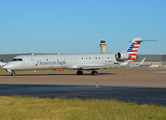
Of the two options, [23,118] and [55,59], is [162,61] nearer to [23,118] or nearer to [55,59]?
[55,59]

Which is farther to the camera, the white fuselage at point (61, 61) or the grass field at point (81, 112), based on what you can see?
the white fuselage at point (61, 61)

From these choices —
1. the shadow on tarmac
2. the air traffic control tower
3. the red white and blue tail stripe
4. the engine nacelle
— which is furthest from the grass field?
the air traffic control tower

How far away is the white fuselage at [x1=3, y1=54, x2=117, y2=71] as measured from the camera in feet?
135

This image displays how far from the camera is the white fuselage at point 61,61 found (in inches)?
1625

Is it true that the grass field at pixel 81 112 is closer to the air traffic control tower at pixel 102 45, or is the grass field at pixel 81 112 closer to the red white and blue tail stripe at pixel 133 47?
the red white and blue tail stripe at pixel 133 47

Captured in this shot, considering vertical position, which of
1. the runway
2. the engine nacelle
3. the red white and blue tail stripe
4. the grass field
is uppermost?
Result: the red white and blue tail stripe

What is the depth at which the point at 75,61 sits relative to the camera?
44906mm

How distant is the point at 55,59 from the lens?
43.1m

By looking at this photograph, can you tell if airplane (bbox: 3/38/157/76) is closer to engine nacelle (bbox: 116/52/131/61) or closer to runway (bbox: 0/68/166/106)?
engine nacelle (bbox: 116/52/131/61)

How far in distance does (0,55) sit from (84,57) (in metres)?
103

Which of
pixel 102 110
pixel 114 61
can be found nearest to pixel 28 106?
pixel 102 110

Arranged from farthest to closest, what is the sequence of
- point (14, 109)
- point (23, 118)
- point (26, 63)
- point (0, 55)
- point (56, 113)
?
A: point (0, 55) → point (26, 63) → point (14, 109) → point (56, 113) → point (23, 118)

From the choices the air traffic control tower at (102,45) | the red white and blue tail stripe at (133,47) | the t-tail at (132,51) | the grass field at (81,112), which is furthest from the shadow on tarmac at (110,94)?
the air traffic control tower at (102,45)

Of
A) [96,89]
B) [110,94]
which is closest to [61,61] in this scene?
[96,89]
